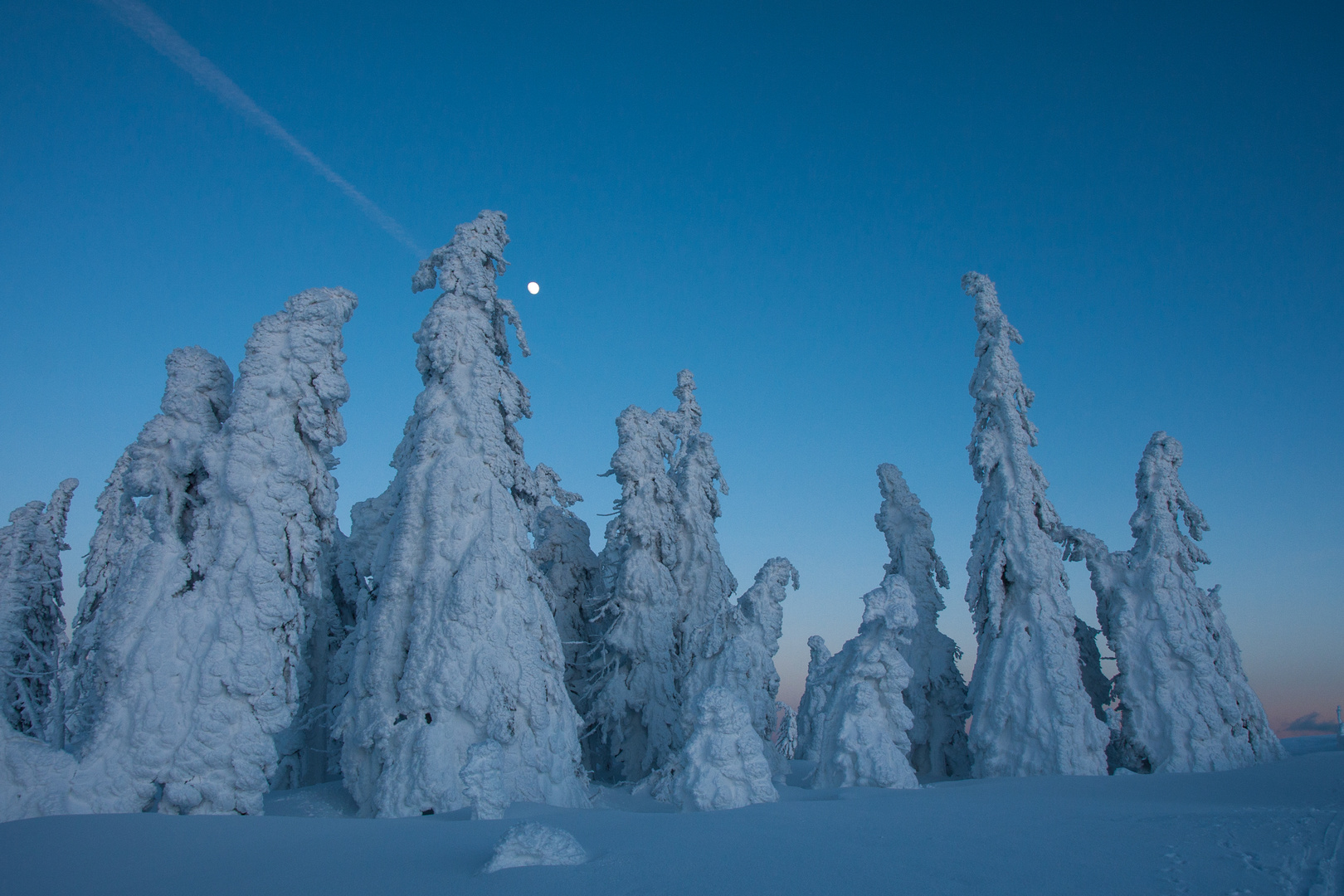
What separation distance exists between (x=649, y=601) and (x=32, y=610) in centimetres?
2013

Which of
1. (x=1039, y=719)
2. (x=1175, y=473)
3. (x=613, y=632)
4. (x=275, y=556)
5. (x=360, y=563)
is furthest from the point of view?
(x=613, y=632)

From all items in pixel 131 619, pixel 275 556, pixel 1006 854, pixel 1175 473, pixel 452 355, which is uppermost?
pixel 452 355

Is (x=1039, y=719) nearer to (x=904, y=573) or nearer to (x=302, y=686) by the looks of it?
(x=904, y=573)

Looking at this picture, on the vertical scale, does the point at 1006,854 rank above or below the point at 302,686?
below

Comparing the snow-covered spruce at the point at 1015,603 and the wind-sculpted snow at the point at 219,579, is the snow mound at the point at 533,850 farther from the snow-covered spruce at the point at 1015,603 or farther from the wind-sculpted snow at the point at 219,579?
the snow-covered spruce at the point at 1015,603

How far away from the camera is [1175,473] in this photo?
60.2 feet

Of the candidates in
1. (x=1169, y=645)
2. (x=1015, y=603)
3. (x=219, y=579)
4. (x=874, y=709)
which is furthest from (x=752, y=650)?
(x=219, y=579)

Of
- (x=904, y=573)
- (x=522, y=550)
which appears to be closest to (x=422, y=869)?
(x=522, y=550)

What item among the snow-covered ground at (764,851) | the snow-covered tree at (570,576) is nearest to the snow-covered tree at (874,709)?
the snow-covered ground at (764,851)

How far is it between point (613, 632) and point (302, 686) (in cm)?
926

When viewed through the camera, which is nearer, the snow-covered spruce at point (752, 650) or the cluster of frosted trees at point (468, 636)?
the cluster of frosted trees at point (468, 636)

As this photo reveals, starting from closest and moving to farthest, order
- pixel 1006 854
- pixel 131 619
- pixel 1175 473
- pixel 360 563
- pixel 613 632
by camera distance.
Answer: pixel 1006 854, pixel 131 619, pixel 1175 473, pixel 360 563, pixel 613 632

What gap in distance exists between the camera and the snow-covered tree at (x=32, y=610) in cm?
2152

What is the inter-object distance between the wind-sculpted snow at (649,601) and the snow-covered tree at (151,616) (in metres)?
11.9
